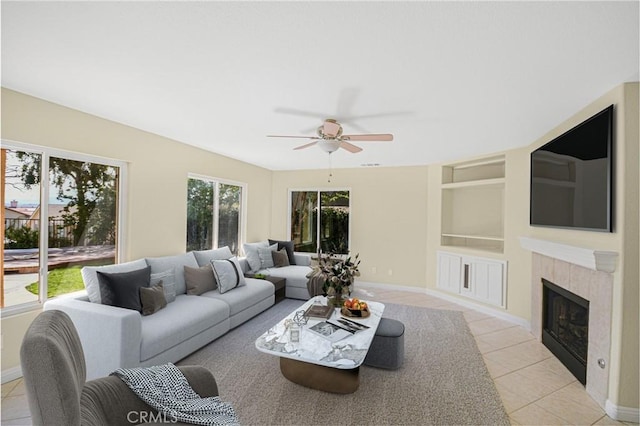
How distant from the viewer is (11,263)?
2576 mm

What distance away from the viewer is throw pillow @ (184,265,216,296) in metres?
3.58

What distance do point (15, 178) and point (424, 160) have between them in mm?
5428

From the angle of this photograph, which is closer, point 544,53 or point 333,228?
point 544,53

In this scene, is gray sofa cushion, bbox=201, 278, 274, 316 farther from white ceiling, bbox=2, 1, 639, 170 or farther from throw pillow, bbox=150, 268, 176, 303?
white ceiling, bbox=2, 1, 639, 170

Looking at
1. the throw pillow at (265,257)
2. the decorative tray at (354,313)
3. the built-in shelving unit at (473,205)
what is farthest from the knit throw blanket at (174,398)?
the built-in shelving unit at (473,205)

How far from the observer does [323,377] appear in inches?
95.0

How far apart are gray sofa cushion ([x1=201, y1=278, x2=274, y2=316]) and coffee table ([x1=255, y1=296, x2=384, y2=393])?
1.11 m

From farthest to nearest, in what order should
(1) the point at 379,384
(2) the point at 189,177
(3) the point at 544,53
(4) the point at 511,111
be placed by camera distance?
(2) the point at 189,177 < (4) the point at 511,111 < (1) the point at 379,384 < (3) the point at 544,53

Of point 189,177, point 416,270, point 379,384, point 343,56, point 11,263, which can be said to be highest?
point 343,56

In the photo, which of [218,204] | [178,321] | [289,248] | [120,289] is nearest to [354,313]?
[178,321]

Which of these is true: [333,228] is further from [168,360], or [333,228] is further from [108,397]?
[108,397]

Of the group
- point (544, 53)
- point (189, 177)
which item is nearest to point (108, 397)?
point (544, 53)

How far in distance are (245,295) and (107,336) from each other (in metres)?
1.65

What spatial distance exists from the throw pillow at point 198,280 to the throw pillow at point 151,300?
569mm
